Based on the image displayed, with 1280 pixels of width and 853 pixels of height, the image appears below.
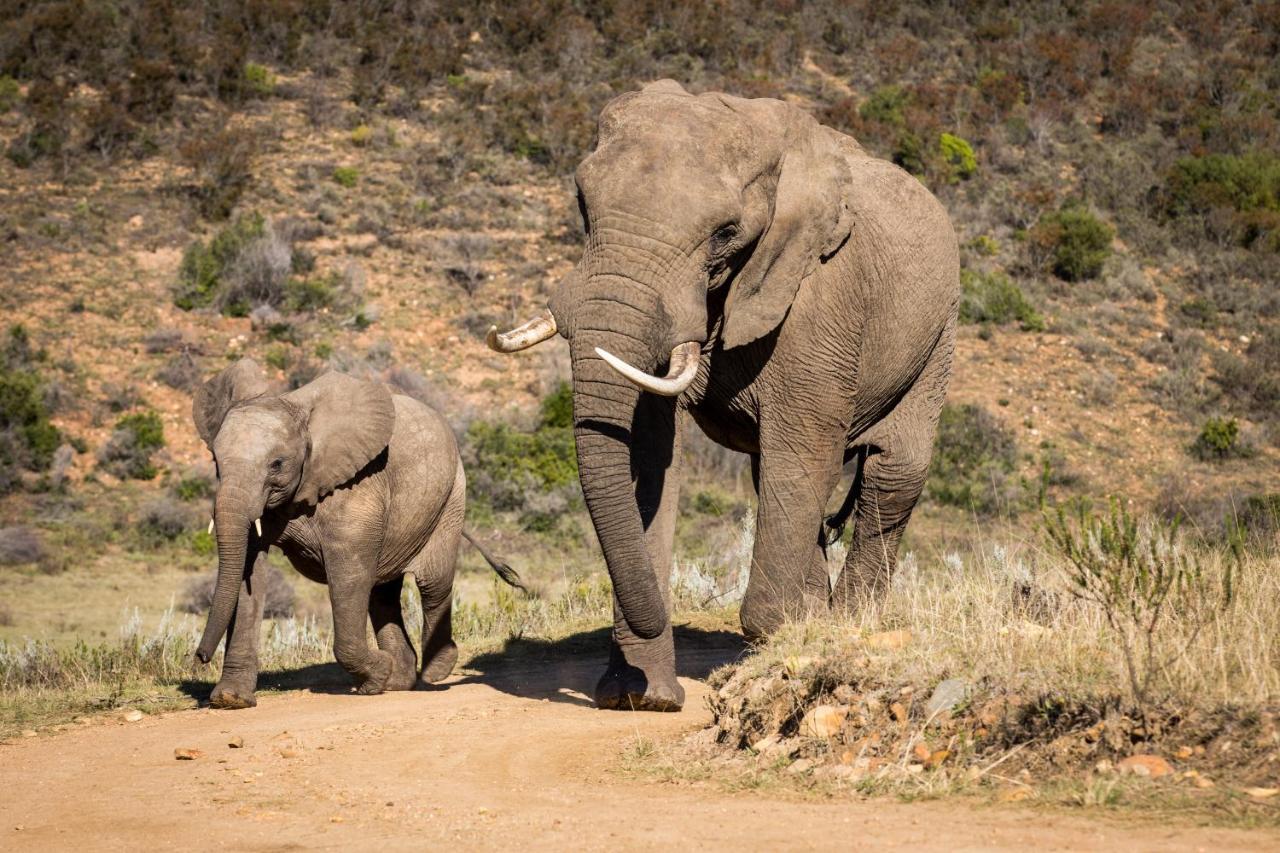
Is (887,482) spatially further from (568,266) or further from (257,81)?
(257,81)

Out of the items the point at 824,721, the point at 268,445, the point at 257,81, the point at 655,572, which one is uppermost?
the point at 257,81

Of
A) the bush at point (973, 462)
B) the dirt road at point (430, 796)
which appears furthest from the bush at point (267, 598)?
the bush at point (973, 462)

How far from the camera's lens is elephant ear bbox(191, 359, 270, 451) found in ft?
32.1

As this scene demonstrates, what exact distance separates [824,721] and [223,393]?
5.24m

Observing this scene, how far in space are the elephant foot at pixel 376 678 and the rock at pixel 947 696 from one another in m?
4.62

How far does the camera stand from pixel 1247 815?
4.72 meters

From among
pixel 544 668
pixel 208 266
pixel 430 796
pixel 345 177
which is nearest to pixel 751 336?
pixel 430 796

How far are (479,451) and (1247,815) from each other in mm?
17370

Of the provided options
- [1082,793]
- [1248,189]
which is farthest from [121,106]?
[1082,793]

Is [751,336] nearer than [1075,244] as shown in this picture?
Yes

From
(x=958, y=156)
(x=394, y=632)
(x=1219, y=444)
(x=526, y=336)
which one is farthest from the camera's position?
(x=958, y=156)

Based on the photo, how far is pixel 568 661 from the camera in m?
11.0

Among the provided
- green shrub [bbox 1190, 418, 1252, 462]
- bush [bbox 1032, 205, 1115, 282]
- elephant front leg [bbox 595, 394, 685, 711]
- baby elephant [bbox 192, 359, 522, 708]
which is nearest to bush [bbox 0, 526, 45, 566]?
baby elephant [bbox 192, 359, 522, 708]

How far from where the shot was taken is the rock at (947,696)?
584 centimetres
